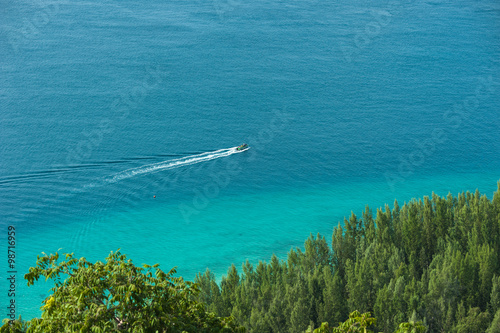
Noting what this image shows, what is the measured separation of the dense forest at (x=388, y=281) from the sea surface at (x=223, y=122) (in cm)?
1758

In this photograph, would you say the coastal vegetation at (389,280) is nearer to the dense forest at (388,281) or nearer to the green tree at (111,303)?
the dense forest at (388,281)

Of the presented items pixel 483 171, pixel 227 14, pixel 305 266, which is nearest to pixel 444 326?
pixel 305 266

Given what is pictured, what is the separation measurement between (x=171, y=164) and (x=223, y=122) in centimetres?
1934

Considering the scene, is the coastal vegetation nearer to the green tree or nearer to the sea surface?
the green tree

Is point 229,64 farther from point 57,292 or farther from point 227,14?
point 57,292

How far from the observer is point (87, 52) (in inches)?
5655

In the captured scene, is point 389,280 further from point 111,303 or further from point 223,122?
point 223,122

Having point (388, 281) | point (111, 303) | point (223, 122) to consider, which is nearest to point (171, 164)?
point (223, 122)

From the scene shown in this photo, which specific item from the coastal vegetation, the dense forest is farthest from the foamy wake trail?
the dense forest

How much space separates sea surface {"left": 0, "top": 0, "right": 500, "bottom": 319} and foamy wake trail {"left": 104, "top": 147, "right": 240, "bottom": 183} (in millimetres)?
365

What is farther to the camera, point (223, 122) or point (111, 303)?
point (223, 122)

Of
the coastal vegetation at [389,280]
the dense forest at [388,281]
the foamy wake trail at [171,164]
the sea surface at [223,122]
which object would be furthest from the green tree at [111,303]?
the foamy wake trail at [171,164]

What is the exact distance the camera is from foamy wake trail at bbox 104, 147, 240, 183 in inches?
3856

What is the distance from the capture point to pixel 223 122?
4545 inches
